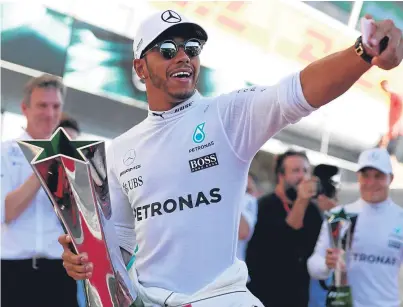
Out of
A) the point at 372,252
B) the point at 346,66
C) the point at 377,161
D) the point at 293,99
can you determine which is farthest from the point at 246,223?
the point at 346,66

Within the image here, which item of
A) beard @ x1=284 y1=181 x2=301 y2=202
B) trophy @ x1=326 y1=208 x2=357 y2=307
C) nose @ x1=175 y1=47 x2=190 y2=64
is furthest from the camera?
beard @ x1=284 y1=181 x2=301 y2=202

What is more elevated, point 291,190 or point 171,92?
point 291,190

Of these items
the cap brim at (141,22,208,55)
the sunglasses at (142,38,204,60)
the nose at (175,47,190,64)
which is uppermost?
the cap brim at (141,22,208,55)

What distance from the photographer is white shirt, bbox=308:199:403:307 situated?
5059 millimetres

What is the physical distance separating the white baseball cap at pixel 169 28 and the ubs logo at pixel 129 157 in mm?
391

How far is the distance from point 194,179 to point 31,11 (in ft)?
11.6

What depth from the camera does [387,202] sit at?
5309 millimetres

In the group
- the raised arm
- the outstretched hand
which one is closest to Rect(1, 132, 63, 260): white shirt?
the raised arm

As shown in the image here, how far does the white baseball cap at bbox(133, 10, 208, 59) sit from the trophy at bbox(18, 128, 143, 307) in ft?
1.88

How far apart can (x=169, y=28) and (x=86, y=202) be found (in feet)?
2.42

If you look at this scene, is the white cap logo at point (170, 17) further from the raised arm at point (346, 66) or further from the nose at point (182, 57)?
the raised arm at point (346, 66)

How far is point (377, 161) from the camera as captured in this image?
529 cm

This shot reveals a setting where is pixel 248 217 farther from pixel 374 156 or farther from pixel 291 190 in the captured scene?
pixel 374 156

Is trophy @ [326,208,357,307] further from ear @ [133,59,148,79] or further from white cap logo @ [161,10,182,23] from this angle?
white cap logo @ [161,10,182,23]
